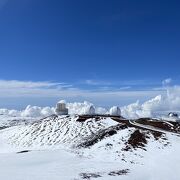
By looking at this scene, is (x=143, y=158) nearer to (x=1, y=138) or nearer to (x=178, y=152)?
(x=178, y=152)

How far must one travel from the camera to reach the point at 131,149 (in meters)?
57.9

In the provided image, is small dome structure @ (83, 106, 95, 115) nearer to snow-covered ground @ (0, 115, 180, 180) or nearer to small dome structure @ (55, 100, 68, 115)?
small dome structure @ (55, 100, 68, 115)

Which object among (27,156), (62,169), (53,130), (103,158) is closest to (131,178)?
(62,169)

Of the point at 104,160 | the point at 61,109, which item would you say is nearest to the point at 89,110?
the point at 61,109

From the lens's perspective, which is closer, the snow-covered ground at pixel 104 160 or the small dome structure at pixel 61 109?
the snow-covered ground at pixel 104 160

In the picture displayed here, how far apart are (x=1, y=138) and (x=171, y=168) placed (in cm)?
7900

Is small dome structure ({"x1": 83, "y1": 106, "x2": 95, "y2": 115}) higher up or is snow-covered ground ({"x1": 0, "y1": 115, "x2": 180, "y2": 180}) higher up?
small dome structure ({"x1": 83, "y1": 106, "x2": 95, "y2": 115})

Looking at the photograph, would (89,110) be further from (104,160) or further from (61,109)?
(104,160)

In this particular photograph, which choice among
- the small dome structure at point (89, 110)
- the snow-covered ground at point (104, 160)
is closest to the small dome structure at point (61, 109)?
the small dome structure at point (89, 110)

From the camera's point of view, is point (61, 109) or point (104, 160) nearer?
point (104, 160)

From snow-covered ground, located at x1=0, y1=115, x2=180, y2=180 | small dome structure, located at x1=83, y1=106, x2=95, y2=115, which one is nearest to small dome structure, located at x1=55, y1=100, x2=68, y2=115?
small dome structure, located at x1=83, y1=106, x2=95, y2=115

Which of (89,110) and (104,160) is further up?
(89,110)

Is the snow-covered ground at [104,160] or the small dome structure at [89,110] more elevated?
the small dome structure at [89,110]

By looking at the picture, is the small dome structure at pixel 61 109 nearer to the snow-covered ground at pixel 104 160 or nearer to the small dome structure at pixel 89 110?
the small dome structure at pixel 89 110
